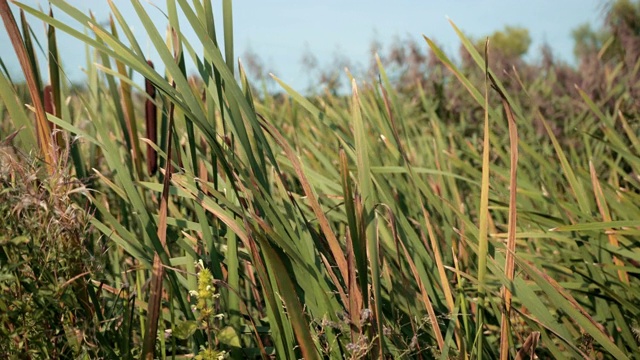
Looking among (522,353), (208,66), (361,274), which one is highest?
A: (208,66)

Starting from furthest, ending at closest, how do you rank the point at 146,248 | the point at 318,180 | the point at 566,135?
the point at 566,135
the point at 318,180
the point at 146,248

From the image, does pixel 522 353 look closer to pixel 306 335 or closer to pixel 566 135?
pixel 306 335

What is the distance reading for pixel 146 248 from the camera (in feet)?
3.15

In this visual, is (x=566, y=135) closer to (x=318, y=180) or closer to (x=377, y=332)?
(x=318, y=180)

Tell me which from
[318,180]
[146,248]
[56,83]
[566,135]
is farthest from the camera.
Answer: [566,135]

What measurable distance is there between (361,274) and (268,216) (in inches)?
5.5

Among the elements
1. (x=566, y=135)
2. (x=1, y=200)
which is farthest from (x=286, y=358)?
(x=566, y=135)

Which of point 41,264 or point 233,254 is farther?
point 233,254

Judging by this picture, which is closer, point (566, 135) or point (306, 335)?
point (306, 335)

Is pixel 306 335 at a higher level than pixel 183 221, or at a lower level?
lower

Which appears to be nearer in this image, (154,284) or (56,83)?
(154,284)

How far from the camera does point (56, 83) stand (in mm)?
1146

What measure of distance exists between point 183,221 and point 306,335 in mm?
306

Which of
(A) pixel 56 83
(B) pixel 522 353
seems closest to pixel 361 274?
(B) pixel 522 353
